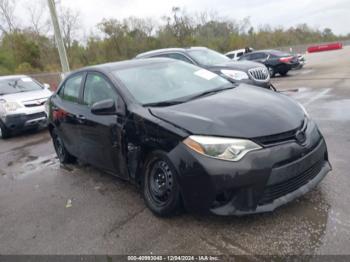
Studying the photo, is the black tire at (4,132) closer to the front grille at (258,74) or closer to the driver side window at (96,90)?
the driver side window at (96,90)

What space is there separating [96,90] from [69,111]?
2.52ft

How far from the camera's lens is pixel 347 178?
360cm

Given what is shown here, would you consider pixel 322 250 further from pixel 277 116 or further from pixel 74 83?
pixel 74 83

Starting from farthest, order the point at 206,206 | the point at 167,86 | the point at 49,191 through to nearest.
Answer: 1. the point at 49,191
2. the point at 167,86
3. the point at 206,206

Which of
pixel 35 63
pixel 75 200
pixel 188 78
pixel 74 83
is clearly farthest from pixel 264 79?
pixel 35 63

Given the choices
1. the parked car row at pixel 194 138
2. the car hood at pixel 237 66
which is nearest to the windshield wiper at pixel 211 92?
the parked car row at pixel 194 138

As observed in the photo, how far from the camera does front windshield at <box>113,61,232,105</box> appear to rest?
11.9 feet

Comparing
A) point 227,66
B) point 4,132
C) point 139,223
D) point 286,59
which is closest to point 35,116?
point 4,132

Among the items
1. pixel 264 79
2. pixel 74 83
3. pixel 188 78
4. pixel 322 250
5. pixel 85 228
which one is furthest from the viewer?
pixel 264 79

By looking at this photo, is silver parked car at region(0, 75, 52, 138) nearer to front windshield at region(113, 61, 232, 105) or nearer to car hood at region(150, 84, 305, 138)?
front windshield at region(113, 61, 232, 105)

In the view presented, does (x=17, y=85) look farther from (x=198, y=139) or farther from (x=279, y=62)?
(x=279, y=62)

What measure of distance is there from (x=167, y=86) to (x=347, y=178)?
2288mm

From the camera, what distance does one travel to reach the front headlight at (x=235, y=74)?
306 inches

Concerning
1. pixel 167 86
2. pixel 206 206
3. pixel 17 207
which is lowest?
pixel 17 207
